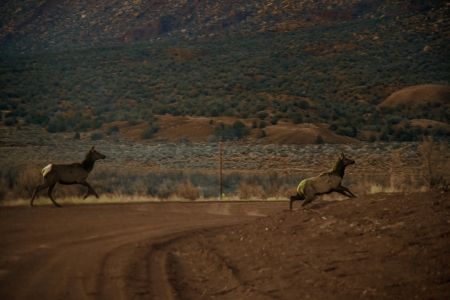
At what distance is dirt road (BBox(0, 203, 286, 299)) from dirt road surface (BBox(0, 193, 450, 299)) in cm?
2

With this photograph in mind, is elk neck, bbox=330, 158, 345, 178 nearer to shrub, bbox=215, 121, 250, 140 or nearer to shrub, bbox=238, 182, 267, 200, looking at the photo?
shrub, bbox=238, 182, 267, 200

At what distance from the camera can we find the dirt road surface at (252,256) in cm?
859

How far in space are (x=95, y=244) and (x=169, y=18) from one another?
273ft

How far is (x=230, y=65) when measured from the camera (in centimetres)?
7000

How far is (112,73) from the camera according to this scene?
224ft

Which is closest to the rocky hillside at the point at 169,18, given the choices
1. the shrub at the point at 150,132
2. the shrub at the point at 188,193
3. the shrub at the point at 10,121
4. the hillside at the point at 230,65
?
the hillside at the point at 230,65

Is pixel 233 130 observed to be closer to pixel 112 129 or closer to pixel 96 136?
pixel 112 129

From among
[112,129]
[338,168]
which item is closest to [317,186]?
[338,168]

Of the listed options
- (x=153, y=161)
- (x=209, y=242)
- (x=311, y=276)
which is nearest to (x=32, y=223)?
(x=209, y=242)

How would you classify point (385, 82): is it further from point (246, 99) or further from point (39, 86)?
point (39, 86)

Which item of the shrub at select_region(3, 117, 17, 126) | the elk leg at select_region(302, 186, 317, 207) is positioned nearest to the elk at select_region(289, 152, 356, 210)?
the elk leg at select_region(302, 186, 317, 207)

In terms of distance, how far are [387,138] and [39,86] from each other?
3626 cm

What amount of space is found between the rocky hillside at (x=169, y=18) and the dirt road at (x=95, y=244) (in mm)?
63301

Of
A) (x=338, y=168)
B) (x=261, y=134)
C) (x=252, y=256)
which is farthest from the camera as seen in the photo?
(x=261, y=134)
